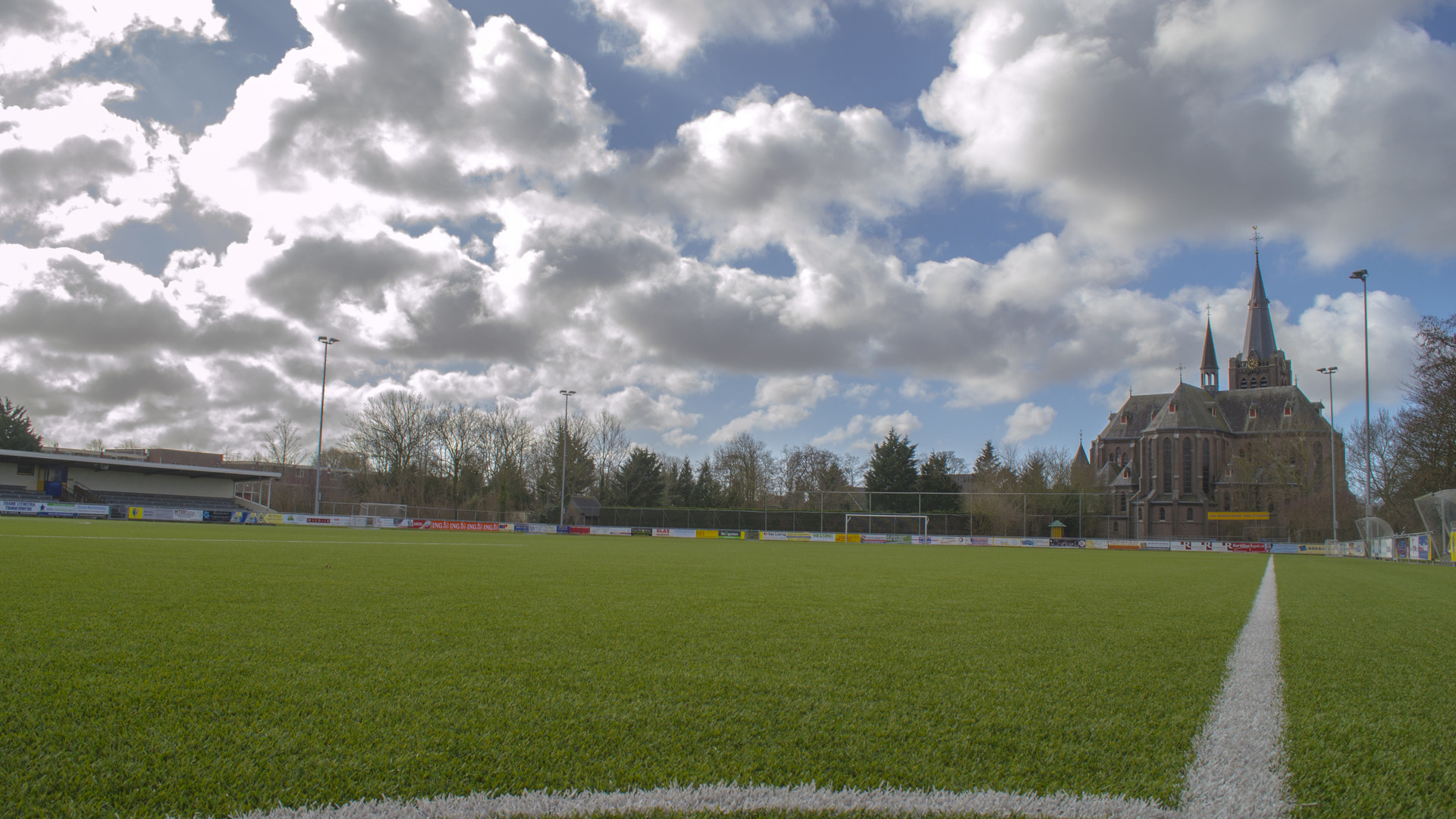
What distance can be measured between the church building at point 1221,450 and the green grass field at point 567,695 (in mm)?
60300

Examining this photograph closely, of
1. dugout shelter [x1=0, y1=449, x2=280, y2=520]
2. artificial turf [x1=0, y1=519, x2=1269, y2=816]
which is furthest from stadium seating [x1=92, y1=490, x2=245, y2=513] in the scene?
artificial turf [x1=0, y1=519, x2=1269, y2=816]

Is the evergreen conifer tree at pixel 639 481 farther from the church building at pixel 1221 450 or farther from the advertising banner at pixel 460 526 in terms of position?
the church building at pixel 1221 450

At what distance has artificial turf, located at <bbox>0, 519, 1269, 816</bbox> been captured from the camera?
2379mm

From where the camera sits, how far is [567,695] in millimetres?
3340

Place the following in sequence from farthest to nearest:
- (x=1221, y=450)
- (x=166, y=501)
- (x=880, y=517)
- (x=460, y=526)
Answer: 1. (x=1221, y=450)
2. (x=166, y=501)
3. (x=880, y=517)
4. (x=460, y=526)

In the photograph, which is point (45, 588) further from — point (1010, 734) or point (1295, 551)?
point (1295, 551)

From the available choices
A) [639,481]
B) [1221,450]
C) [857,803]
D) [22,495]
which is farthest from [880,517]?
[22,495]

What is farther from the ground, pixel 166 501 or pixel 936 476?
pixel 936 476

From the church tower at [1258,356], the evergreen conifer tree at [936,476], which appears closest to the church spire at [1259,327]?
the church tower at [1258,356]

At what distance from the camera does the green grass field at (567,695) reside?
238 cm

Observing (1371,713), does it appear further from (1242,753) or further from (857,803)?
(857,803)

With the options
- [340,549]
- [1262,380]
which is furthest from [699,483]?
[1262,380]

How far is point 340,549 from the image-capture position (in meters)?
16.6

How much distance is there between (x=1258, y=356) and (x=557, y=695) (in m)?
95.3
